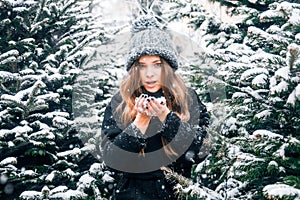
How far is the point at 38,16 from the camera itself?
17.9 ft

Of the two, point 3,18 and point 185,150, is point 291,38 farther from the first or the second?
point 3,18

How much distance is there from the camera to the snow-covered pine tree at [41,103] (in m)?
4.46

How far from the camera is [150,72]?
9.26ft

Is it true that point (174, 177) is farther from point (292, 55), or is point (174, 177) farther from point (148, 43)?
point (292, 55)

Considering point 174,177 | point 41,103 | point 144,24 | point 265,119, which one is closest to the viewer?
point 174,177

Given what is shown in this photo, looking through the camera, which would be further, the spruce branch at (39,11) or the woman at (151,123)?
the spruce branch at (39,11)

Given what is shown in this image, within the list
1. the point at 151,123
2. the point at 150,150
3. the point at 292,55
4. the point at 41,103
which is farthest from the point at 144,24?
the point at 41,103

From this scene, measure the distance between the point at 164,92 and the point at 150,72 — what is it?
168 mm

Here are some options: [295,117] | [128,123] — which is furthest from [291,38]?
[128,123]

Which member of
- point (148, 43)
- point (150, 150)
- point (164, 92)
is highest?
point (148, 43)

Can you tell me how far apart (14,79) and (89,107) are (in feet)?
2.91

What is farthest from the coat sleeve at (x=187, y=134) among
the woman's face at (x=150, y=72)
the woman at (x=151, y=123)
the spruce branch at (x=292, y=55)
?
the spruce branch at (x=292, y=55)

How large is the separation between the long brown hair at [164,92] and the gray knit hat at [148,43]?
54 millimetres

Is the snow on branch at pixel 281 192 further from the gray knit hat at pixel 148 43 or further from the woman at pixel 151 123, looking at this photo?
the gray knit hat at pixel 148 43
